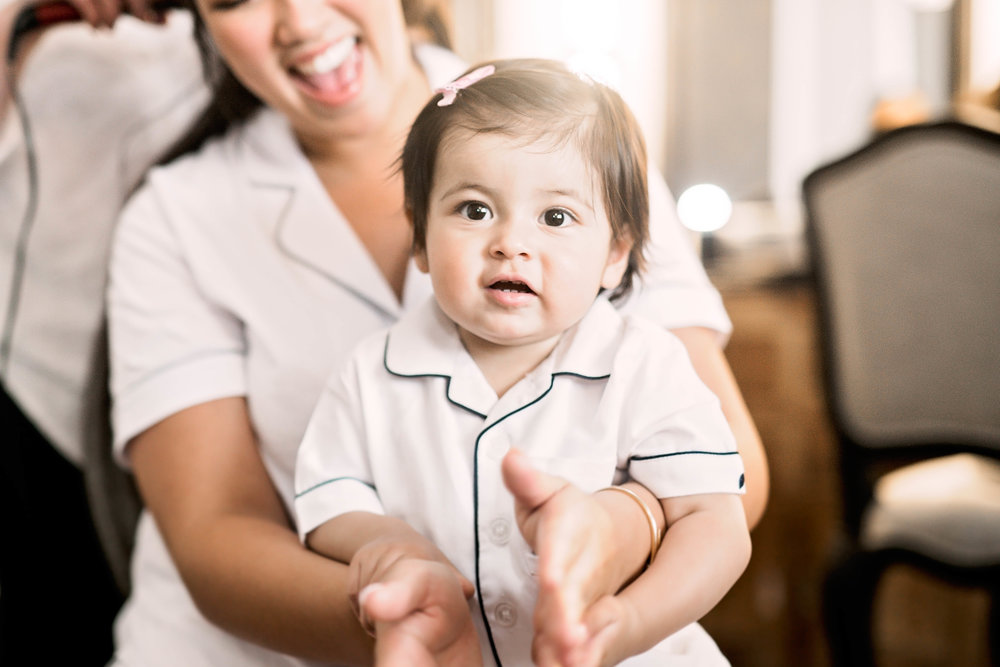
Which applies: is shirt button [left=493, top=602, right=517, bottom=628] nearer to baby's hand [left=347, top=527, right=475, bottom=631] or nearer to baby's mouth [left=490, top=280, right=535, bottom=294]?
baby's hand [left=347, top=527, right=475, bottom=631]

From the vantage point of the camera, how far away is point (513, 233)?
0.36 meters

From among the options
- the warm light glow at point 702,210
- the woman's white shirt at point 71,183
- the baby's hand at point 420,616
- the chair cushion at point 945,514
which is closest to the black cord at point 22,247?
the woman's white shirt at point 71,183

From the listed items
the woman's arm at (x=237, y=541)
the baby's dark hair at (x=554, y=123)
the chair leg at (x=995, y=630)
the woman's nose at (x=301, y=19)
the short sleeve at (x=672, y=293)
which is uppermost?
the woman's nose at (x=301, y=19)

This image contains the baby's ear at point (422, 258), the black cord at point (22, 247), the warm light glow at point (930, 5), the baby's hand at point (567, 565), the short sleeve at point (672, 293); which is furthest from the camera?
the warm light glow at point (930, 5)

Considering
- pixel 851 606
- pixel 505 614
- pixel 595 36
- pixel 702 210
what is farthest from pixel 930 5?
pixel 505 614

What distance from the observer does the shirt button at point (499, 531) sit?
0.39m

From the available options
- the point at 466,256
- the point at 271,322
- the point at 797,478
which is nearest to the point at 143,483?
the point at 271,322

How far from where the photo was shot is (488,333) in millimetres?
385

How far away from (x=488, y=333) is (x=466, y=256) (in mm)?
38

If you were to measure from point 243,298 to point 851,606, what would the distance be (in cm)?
78

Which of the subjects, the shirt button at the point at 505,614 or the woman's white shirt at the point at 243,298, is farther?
the woman's white shirt at the point at 243,298

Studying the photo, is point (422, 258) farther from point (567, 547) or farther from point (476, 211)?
point (567, 547)

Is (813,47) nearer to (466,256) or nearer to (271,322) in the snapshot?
(271,322)

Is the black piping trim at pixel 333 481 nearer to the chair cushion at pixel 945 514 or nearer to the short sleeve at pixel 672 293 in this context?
the short sleeve at pixel 672 293
